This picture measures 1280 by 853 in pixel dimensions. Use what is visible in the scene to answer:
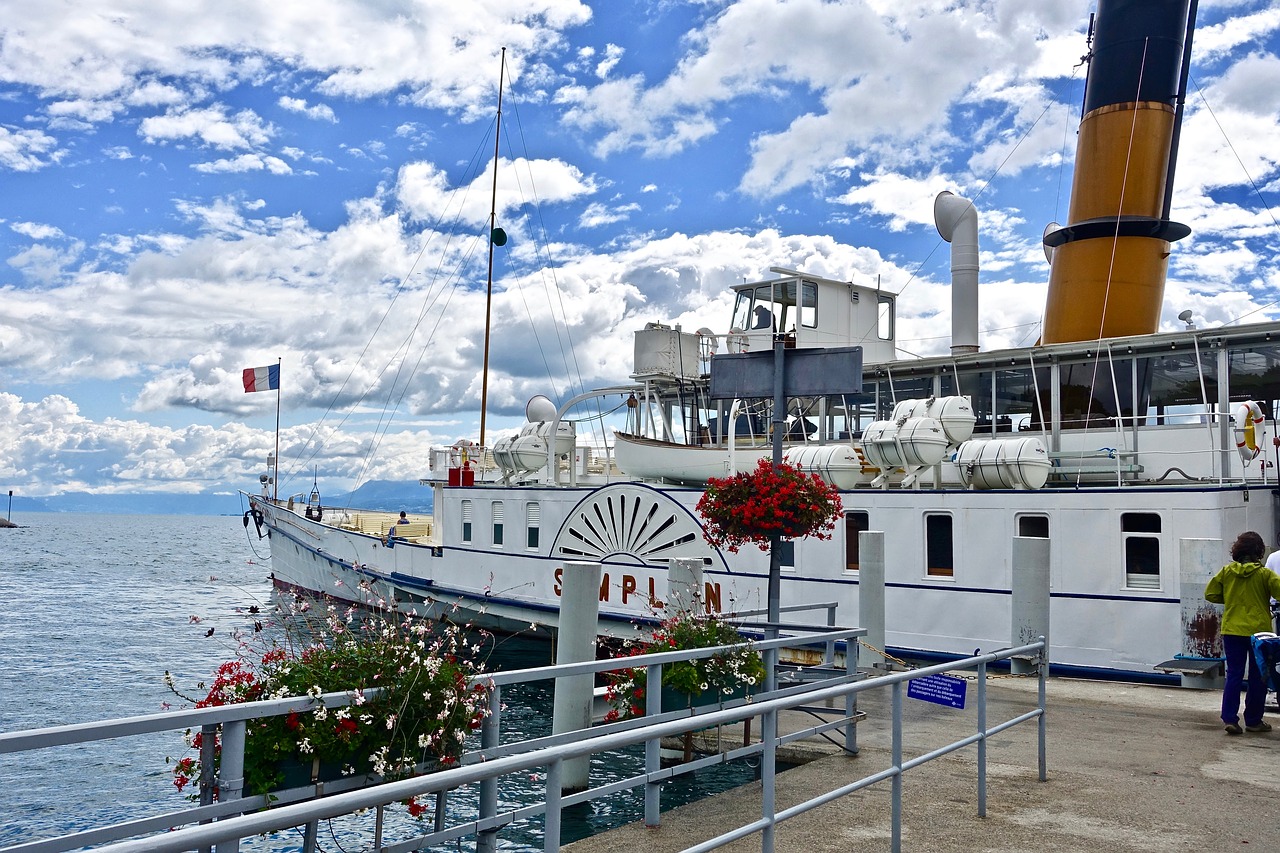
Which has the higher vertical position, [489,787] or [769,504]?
[769,504]

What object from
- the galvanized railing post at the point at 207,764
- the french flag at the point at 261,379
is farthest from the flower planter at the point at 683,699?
the french flag at the point at 261,379

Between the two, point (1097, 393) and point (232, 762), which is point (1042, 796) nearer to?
point (232, 762)

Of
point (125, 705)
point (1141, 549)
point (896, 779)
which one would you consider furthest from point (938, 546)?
point (125, 705)

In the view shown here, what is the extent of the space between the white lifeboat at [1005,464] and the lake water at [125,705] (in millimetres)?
6794

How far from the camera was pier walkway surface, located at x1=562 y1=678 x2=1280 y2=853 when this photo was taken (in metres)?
6.32

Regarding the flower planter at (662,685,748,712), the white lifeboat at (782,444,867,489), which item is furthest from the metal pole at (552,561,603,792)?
the white lifeboat at (782,444,867,489)

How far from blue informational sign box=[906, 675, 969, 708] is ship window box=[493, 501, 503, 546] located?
18.4 metres

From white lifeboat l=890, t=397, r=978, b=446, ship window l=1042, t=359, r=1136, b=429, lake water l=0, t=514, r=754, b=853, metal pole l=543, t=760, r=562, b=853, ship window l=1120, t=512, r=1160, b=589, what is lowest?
lake water l=0, t=514, r=754, b=853

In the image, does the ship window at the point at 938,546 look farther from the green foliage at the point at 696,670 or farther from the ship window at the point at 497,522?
the ship window at the point at 497,522

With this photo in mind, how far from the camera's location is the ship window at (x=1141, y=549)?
48.8ft

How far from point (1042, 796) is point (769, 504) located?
4183mm

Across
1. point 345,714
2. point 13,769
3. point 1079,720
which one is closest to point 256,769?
point 345,714

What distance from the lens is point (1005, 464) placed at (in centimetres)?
1609

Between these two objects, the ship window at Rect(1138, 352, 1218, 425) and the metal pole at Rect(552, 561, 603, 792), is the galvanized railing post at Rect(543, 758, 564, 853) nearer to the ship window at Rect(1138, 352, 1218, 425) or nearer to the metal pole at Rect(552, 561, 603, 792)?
the metal pole at Rect(552, 561, 603, 792)
